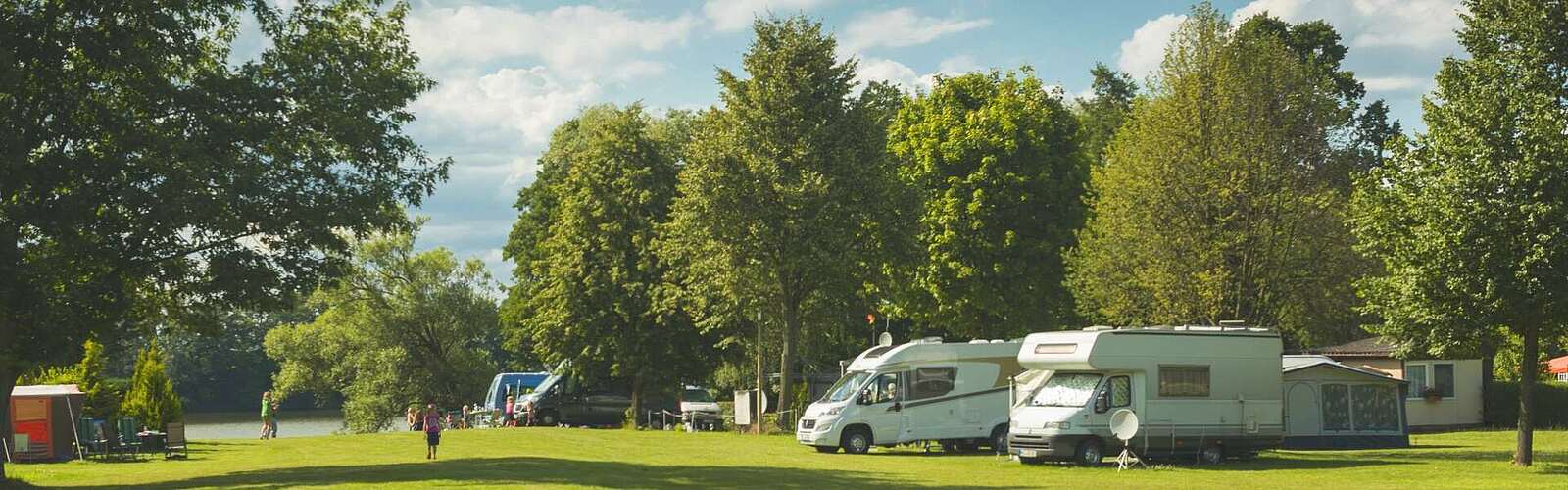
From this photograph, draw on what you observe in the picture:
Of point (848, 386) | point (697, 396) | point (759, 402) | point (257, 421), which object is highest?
point (848, 386)

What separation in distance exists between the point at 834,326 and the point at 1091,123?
95.5 ft

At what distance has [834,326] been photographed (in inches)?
1709

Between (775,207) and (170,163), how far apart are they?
1987cm

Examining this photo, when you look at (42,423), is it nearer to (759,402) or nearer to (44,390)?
(44,390)

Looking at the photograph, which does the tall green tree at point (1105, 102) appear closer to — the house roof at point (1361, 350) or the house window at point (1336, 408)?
the house roof at point (1361, 350)

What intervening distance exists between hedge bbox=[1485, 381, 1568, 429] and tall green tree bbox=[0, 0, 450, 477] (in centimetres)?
3192

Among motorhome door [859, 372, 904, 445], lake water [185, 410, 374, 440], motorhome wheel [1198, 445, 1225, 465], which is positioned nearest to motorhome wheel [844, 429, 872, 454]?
motorhome door [859, 372, 904, 445]

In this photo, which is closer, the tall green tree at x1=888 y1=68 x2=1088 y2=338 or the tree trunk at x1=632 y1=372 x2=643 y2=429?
the tall green tree at x1=888 y1=68 x2=1088 y2=338

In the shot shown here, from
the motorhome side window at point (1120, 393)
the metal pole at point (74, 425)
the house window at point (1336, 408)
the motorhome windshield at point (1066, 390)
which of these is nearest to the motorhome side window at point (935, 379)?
the motorhome windshield at point (1066, 390)

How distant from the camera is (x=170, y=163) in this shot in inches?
876

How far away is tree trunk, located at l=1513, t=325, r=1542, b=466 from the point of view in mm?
25203

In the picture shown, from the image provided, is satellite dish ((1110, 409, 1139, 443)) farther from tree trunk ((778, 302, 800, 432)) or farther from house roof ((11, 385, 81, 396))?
house roof ((11, 385, 81, 396))

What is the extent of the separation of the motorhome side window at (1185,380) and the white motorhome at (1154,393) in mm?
17

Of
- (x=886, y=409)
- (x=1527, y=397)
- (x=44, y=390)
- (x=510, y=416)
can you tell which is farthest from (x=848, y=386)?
(x=510, y=416)
